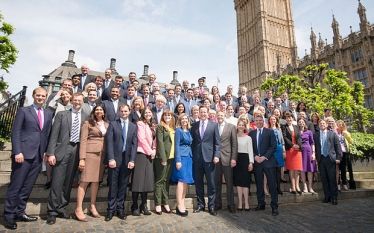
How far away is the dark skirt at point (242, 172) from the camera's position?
194 inches

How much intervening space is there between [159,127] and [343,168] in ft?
21.2

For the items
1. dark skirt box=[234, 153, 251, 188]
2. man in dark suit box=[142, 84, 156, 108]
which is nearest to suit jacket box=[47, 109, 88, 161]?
man in dark suit box=[142, 84, 156, 108]

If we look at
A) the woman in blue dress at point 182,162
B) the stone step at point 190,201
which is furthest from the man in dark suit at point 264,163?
the woman in blue dress at point 182,162

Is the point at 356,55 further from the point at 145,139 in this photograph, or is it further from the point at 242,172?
the point at 145,139

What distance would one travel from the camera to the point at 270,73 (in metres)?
52.8

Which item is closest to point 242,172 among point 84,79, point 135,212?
point 135,212

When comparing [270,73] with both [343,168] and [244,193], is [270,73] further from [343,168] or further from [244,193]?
[244,193]

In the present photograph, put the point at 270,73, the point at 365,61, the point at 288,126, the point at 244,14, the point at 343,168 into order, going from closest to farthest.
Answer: the point at 288,126 < the point at 343,168 < the point at 365,61 < the point at 270,73 < the point at 244,14

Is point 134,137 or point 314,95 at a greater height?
point 314,95

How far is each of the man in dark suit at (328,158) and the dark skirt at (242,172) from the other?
2.67 m

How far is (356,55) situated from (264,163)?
37.8 metres

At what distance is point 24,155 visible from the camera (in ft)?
11.7

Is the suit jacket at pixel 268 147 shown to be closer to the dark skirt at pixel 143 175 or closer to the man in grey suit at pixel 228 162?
the man in grey suit at pixel 228 162

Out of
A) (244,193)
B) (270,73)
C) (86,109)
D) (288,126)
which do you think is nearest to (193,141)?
(244,193)
